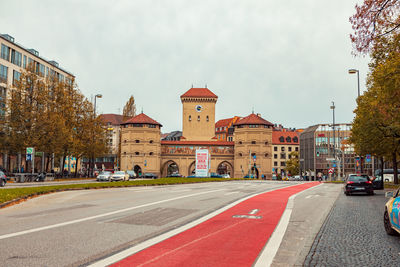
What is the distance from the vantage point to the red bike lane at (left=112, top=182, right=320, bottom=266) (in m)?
5.51

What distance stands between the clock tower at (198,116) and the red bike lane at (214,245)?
88895 millimetres

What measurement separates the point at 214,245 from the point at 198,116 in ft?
305

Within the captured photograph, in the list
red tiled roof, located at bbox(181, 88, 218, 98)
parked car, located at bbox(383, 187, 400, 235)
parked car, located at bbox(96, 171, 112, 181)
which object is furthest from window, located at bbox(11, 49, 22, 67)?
parked car, located at bbox(383, 187, 400, 235)

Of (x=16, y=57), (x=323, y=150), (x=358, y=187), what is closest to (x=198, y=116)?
(x=323, y=150)

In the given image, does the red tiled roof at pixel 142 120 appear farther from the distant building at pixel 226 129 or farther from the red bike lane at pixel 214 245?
the red bike lane at pixel 214 245

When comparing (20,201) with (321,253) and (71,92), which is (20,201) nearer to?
(321,253)

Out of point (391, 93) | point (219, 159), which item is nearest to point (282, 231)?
point (391, 93)

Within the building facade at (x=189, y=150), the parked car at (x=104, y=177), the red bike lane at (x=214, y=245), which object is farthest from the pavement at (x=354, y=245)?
the building facade at (x=189, y=150)

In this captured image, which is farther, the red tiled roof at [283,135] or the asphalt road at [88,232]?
the red tiled roof at [283,135]

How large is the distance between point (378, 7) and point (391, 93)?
5.44m

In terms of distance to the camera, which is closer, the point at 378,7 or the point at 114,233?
the point at 114,233

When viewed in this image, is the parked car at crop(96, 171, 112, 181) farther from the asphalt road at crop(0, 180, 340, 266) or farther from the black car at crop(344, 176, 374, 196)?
the asphalt road at crop(0, 180, 340, 266)

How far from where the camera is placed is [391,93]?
15.4 meters

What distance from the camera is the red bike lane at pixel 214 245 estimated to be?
5.51m
